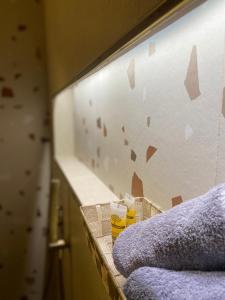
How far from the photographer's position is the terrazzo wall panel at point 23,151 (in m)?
1.97

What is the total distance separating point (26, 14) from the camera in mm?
1958

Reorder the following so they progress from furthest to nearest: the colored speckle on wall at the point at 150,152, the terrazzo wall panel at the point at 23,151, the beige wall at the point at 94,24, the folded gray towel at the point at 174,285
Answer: the terrazzo wall panel at the point at 23,151, the colored speckle on wall at the point at 150,152, the beige wall at the point at 94,24, the folded gray towel at the point at 174,285

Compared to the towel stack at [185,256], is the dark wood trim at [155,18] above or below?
above

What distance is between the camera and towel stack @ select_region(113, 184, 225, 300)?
11.3 inches

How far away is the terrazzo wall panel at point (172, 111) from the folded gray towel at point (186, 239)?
4.6 inches

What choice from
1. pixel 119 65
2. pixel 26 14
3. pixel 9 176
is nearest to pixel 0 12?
pixel 26 14

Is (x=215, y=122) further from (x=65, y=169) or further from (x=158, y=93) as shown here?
(x=65, y=169)

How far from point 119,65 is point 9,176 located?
1568mm

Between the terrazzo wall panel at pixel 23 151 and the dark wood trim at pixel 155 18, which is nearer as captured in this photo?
the dark wood trim at pixel 155 18

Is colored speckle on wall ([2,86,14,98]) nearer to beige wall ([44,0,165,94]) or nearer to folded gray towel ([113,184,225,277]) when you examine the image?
beige wall ([44,0,165,94])

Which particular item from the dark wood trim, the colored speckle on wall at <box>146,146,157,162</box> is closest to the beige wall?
the dark wood trim

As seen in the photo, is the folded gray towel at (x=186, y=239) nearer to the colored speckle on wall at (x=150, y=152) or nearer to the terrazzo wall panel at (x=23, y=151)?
the colored speckle on wall at (x=150, y=152)

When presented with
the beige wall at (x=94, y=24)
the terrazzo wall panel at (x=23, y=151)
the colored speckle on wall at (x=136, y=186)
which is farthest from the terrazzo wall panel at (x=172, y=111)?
the terrazzo wall panel at (x=23, y=151)

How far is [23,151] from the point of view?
211 centimetres
